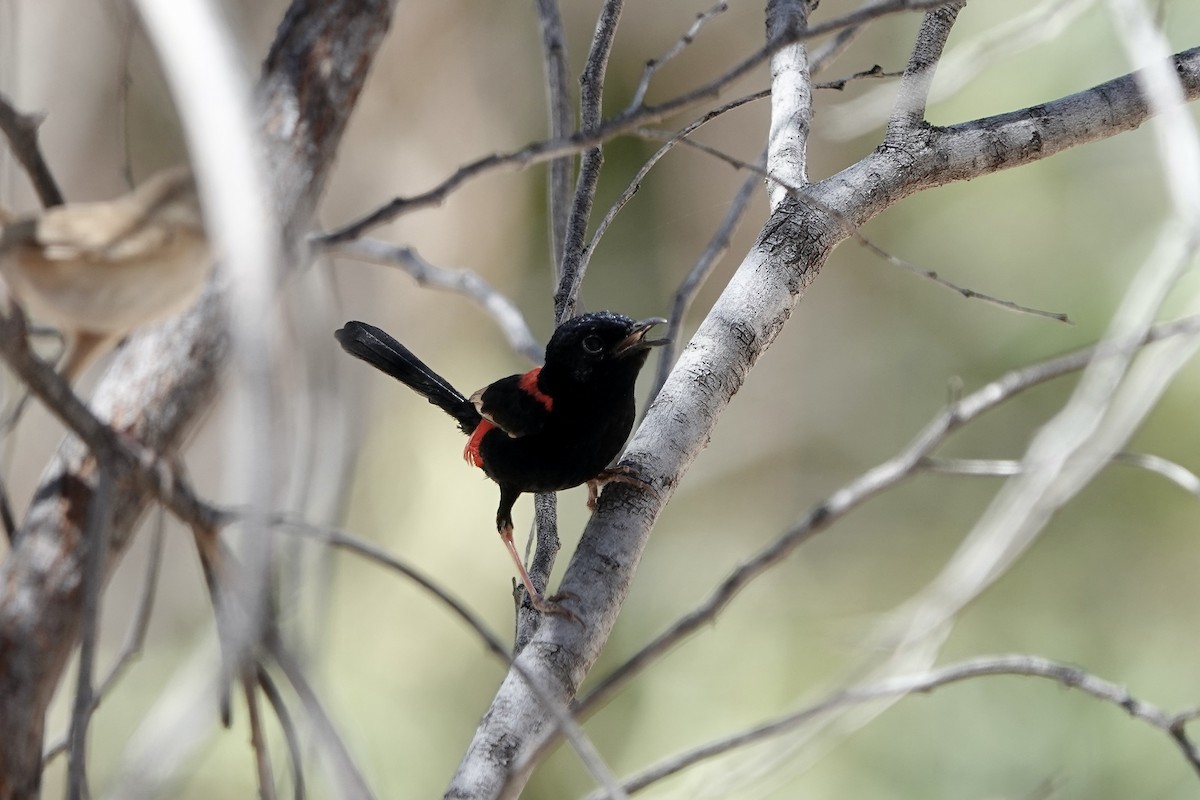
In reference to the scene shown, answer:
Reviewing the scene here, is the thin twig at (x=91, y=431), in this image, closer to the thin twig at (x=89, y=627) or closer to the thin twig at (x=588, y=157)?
the thin twig at (x=89, y=627)

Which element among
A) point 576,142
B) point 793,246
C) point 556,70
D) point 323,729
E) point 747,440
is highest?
point 747,440

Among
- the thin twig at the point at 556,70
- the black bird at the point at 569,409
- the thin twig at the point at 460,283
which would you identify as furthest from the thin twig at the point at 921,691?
the thin twig at the point at 460,283

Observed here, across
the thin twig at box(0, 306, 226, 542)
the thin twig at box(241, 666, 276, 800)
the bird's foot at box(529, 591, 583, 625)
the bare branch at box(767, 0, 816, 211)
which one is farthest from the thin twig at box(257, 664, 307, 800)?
the bare branch at box(767, 0, 816, 211)

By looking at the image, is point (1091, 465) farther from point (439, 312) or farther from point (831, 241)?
point (439, 312)

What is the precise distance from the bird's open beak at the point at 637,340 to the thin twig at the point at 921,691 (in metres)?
1.07

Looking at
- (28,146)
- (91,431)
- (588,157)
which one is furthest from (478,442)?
(91,431)

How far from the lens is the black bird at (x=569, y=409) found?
2.53 metres

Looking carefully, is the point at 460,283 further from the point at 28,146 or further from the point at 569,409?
the point at 28,146

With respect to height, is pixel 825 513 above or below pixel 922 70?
below

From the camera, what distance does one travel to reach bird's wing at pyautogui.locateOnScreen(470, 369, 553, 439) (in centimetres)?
271

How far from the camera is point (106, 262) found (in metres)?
1.64

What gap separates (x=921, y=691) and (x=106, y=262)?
1529 millimetres

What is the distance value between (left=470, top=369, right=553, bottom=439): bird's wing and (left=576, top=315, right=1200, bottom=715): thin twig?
40.8 inches

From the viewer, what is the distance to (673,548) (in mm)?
7137
